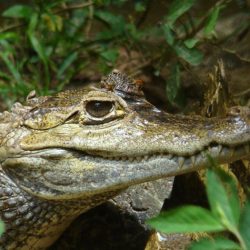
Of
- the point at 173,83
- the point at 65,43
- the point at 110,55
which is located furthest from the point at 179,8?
the point at 65,43

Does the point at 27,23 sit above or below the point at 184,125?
above

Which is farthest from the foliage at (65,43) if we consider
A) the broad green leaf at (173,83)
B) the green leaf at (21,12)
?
the broad green leaf at (173,83)

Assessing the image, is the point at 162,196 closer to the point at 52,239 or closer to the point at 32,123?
the point at 52,239

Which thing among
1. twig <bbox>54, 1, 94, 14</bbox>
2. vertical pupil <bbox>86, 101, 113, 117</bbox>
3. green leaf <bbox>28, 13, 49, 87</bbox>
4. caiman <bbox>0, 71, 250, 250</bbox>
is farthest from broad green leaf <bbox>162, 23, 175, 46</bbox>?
vertical pupil <bbox>86, 101, 113, 117</bbox>

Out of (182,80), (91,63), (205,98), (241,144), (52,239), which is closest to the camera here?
(241,144)

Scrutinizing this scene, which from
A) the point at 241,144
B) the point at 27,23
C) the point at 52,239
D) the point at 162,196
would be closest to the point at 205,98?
the point at 162,196

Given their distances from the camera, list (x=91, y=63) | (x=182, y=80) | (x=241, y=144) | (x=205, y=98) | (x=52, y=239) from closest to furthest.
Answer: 1. (x=241, y=144)
2. (x=52, y=239)
3. (x=205, y=98)
4. (x=182, y=80)
5. (x=91, y=63)

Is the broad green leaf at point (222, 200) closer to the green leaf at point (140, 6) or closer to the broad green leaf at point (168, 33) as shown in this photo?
the broad green leaf at point (168, 33)

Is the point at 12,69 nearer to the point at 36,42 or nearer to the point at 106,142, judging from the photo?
the point at 36,42
